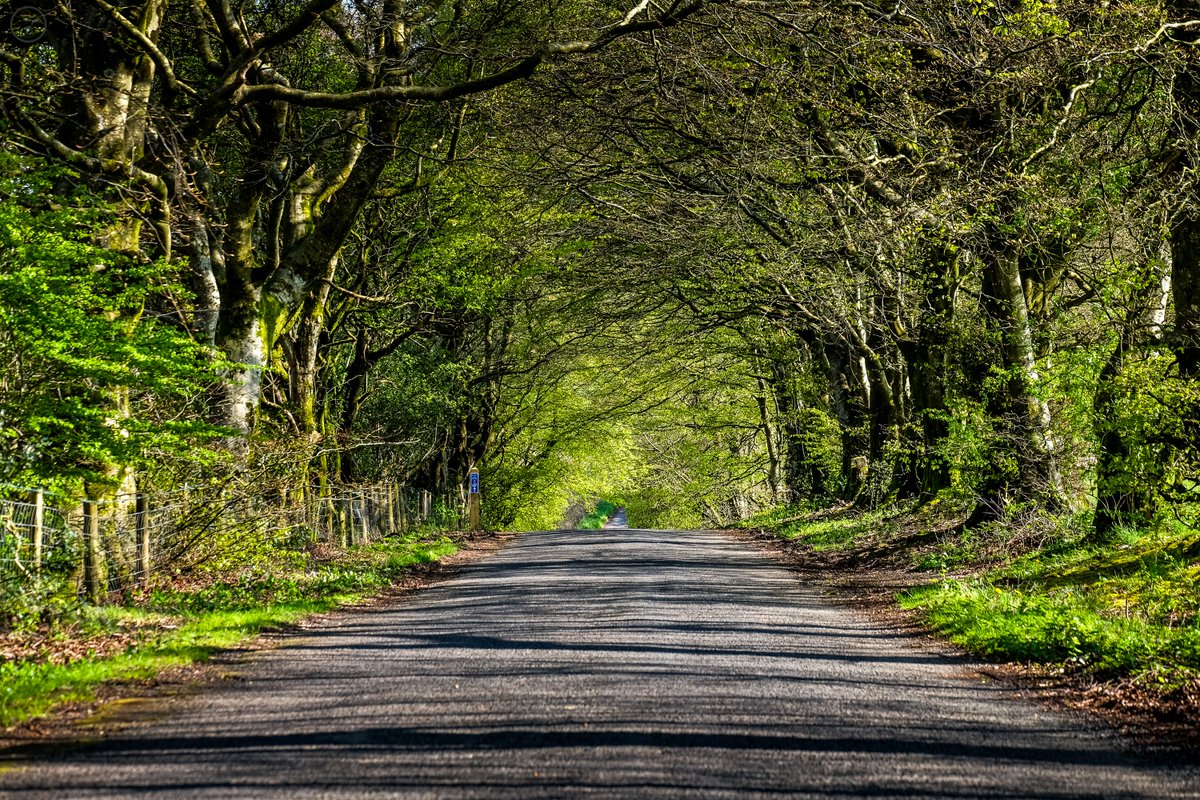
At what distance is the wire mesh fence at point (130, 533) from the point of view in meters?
10.2

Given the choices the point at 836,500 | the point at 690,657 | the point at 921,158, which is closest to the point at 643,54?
the point at 921,158

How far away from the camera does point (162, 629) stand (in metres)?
10.7

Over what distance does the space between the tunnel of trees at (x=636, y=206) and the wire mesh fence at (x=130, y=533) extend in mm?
325

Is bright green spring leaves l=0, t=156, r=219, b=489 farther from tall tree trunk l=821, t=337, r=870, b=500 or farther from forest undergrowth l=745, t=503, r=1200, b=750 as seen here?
tall tree trunk l=821, t=337, r=870, b=500

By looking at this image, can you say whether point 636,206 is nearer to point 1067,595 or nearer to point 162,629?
point 1067,595

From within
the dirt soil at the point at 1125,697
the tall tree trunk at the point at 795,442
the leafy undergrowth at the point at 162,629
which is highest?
the tall tree trunk at the point at 795,442

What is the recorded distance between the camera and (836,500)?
34.4 meters

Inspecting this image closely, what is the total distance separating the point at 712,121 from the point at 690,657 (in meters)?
10.9

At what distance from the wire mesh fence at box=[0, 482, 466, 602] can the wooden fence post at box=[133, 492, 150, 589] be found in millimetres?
11

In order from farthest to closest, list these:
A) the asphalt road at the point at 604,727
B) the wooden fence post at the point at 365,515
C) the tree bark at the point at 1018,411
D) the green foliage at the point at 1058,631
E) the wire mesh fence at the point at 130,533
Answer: the wooden fence post at the point at 365,515 → the tree bark at the point at 1018,411 → the wire mesh fence at the point at 130,533 → the green foliage at the point at 1058,631 → the asphalt road at the point at 604,727

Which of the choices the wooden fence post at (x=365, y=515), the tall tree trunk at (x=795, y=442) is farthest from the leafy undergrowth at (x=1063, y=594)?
the tall tree trunk at (x=795, y=442)

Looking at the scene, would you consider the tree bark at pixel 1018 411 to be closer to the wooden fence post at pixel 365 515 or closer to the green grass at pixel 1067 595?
the green grass at pixel 1067 595

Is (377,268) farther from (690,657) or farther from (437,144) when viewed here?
(690,657)

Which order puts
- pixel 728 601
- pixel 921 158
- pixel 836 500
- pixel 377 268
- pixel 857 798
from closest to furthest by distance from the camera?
pixel 857 798
pixel 728 601
pixel 921 158
pixel 377 268
pixel 836 500
